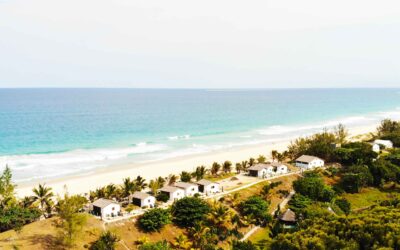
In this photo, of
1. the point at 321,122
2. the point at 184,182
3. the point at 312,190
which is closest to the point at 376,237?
the point at 312,190

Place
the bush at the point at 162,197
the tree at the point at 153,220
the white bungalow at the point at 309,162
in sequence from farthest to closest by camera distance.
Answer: the white bungalow at the point at 309,162 → the bush at the point at 162,197 → the tree at the point at 153,220

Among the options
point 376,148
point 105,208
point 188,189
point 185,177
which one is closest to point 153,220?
point 105,208

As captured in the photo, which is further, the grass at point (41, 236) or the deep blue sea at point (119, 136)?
the deep blue sea at point (119, 136)

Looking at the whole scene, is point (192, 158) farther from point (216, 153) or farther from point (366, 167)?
point (366, 167)

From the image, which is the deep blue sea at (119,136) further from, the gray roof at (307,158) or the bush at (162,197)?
the gray roof at (307,158)

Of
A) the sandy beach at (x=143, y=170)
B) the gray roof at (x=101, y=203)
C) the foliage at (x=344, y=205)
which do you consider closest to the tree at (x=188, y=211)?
the gray roof at (x=101, y=203)
